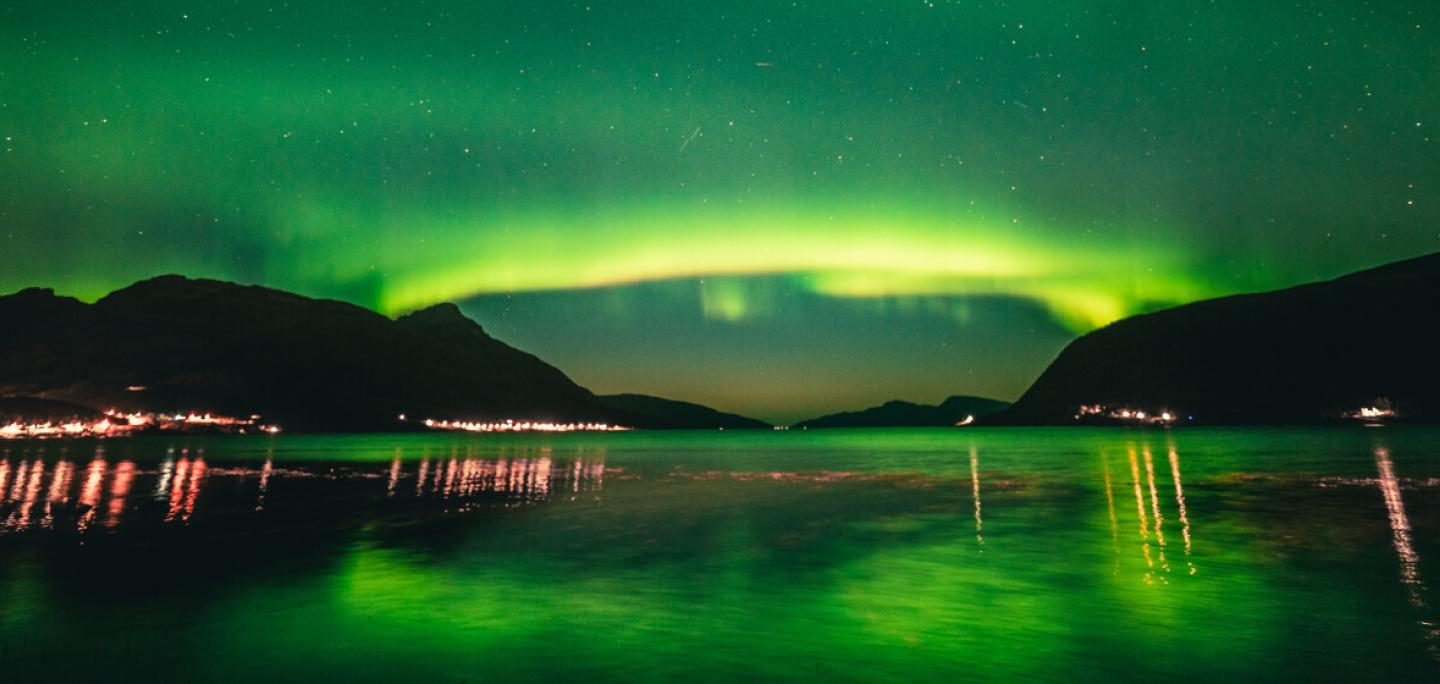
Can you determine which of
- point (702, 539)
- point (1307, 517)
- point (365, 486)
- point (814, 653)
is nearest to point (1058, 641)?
point (814, 653)

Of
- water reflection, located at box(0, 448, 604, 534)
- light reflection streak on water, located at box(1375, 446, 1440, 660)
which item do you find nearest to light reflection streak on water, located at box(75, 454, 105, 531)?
water reflection, located at box(0, 448, 604, 534)

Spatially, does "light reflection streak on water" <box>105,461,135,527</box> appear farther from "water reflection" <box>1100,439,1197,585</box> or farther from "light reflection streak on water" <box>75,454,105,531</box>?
"water reflection" <box>1100,439,1197,585</box>

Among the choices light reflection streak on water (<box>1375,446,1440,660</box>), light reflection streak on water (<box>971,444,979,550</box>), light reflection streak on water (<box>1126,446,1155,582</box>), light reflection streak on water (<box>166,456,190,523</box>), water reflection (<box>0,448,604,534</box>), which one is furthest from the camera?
light reflection streak on water (<box>166,456,190,523</box>)

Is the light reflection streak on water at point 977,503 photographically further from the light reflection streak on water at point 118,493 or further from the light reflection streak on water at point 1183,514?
the light reflection streak on water at point 118,493

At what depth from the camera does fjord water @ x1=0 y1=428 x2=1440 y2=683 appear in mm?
13734

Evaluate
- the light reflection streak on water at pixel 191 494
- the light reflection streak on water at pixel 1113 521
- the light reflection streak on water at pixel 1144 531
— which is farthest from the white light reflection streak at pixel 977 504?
the light reflection streak on water at pixel 191 494

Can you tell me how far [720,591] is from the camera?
20000 mm

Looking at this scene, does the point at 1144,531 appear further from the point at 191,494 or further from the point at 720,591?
the point at 191,494

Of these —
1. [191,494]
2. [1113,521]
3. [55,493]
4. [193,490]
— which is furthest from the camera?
[193,490]

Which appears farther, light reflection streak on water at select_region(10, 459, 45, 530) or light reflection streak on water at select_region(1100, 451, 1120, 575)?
light reflection streak on water at select_region(10, 459, 45, 530)

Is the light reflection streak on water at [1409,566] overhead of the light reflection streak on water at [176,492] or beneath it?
beneath

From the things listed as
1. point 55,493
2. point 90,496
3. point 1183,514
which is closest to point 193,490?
point 90,496

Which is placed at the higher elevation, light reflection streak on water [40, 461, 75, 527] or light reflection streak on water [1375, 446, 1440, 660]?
light reflection streak on water [40, 461, 75, 527]

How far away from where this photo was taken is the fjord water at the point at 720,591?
13.7m
